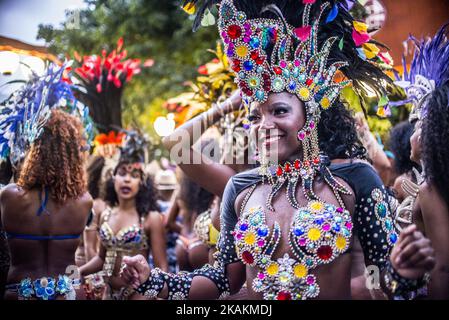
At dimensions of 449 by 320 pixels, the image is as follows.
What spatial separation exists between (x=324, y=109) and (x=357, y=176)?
427 millimetres

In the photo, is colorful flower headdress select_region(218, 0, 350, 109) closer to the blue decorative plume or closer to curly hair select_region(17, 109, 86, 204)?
the blue decorative plume

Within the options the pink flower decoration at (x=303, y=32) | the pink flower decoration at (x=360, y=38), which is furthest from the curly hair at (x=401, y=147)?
the pink flower decoration at (x=303, y=32)

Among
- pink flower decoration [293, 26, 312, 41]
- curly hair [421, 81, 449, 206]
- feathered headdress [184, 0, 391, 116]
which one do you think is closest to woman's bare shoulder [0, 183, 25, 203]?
feathered headdress [184, 0, 391, 116]

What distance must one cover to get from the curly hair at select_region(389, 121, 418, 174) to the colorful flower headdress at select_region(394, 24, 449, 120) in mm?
1633

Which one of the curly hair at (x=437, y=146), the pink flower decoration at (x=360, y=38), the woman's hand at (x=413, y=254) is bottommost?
the woman's hand at (x=413, y=254)

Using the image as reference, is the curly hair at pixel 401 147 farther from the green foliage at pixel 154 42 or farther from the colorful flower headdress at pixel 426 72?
the green foliage at pixel 154 42

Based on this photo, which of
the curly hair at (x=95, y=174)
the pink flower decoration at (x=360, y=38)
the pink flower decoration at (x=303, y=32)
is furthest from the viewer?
the curly hair at (x=95, y=174)

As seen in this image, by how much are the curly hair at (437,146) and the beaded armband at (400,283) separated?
1.58ft

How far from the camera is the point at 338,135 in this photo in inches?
128

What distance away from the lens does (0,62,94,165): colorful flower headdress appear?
14.8ft

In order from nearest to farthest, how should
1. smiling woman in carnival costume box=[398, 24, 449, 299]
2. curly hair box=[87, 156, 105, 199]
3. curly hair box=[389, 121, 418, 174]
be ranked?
smiling woman in carnival costume box=[398, 24, 449, 299] → curly hair box=[389, 121, 418, 174] → curly hair box=[87, 156, 105, 199]

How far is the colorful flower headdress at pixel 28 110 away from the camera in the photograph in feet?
14.8

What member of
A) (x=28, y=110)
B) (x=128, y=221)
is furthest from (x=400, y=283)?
(x=128, y=221)

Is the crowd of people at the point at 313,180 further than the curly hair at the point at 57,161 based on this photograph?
No
